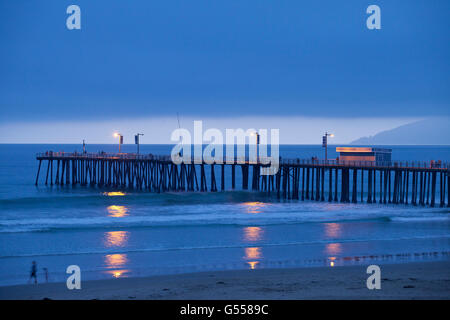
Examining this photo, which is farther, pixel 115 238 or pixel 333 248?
pixel 115 238

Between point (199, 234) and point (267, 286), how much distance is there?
37.8 ft

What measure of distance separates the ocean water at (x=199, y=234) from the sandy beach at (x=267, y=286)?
1.05 m

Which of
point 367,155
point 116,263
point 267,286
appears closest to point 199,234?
point 116,263

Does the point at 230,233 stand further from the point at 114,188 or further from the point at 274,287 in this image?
the point at 114,188

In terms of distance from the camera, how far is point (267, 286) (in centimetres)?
1558

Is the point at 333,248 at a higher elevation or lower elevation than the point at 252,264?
lower

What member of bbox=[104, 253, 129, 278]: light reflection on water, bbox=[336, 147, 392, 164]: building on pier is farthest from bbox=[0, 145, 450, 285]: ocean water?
bbox=[336, 147, 392, 164]: building on pier

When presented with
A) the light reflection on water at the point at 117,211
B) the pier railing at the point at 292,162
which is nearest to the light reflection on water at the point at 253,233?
the light reflection on water at the point at 117,211

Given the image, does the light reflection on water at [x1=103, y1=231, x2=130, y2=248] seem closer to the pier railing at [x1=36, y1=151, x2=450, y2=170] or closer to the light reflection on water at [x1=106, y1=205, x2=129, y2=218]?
the light reflection on water at [x1=106, y1=205, x2=129, y2=218]

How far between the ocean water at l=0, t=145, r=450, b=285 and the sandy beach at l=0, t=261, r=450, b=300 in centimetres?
105

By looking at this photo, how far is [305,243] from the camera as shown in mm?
24094

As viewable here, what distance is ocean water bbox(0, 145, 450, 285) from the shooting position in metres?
19.7

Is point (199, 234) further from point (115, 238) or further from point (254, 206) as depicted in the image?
point (254, 206)

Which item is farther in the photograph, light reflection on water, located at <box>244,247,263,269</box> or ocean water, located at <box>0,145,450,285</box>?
ocean water, located at <box>0,145,450,285</box>
